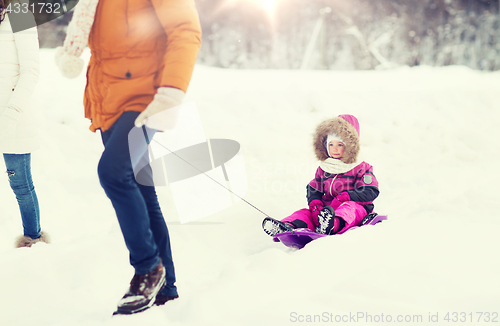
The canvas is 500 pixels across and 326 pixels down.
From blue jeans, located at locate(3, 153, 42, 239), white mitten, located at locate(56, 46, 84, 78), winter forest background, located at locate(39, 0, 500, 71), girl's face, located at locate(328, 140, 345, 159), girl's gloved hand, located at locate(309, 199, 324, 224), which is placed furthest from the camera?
winter forest background, located at locate(39, 0, 500, 71)

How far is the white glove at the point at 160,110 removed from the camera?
1031 mm

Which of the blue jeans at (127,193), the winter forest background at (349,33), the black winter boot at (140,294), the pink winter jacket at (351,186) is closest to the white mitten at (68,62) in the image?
the blue jeans at (127,193)

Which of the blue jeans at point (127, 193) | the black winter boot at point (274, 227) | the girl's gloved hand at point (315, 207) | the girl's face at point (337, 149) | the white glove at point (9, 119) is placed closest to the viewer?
the blue jeans at point (127, 193)

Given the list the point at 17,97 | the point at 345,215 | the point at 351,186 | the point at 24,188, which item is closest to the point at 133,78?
the point at 17,97

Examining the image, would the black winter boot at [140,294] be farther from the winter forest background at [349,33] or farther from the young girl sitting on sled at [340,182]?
the winter forest background at [349,33]

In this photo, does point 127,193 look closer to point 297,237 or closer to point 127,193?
point 127,193

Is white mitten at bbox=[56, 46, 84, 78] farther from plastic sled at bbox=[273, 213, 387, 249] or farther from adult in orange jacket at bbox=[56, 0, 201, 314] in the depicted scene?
plastic sled at bbox=[273, 213, 387, 249]

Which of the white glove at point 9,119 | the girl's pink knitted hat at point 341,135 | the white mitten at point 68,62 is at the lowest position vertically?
the girl's pink knitted hat at point 341,135

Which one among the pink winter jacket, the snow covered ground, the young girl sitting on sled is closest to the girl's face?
the young girl sitting on sled

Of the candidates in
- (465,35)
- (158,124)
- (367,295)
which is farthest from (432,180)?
(465,35)

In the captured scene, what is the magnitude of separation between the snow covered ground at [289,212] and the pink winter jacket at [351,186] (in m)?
0.32

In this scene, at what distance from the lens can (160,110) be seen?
103 cm

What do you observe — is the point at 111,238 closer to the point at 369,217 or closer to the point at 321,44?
the point at 369,217

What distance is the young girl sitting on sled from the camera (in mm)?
2244
